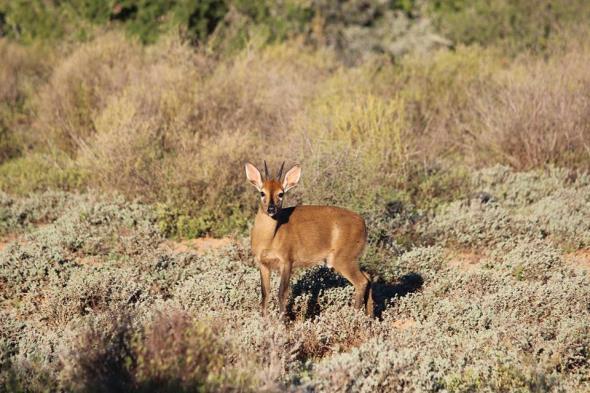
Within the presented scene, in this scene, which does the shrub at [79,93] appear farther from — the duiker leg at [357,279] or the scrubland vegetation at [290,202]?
the duiker leg at [357,279]

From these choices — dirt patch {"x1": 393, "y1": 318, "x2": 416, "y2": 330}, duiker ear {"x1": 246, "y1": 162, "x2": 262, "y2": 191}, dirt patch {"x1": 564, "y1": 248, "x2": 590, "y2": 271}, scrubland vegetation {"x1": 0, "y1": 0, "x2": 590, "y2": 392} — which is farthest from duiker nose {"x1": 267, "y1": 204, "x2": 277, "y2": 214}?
dirt patch {"x1": 564, "y1": 248, "x2": 590, "y2": 271}

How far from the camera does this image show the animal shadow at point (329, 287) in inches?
297

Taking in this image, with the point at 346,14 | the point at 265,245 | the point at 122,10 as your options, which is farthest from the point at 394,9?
the point at 265,245

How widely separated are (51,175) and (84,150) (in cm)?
66

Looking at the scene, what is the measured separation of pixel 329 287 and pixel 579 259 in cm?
326

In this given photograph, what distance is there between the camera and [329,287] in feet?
26.1

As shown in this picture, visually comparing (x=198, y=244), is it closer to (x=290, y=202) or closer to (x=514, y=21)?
(x=290, y=202)

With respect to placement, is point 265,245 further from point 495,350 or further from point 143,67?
point 143,67

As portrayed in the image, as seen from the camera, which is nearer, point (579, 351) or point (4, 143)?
point (579, 351)

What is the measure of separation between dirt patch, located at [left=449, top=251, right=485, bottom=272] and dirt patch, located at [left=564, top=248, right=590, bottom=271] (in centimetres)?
104

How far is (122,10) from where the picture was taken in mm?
20109

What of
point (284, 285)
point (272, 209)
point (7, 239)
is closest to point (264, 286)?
point (284, 285)

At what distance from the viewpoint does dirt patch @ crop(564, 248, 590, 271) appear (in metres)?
8.62

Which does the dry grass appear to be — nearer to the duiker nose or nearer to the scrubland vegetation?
the scrubland vegetation
